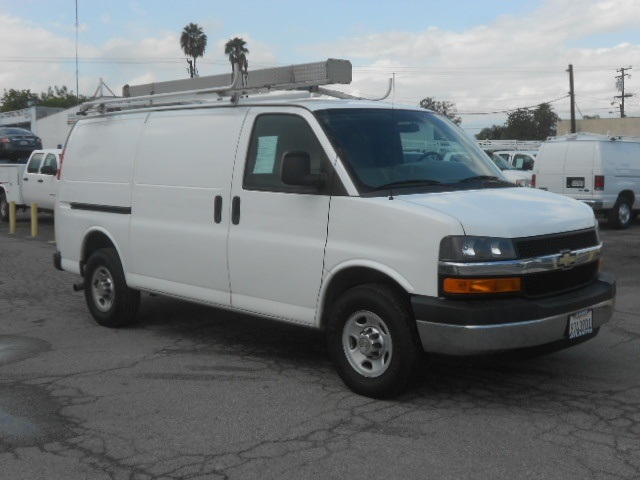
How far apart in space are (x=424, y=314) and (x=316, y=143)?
158 cm

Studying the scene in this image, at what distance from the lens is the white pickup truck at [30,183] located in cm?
2034

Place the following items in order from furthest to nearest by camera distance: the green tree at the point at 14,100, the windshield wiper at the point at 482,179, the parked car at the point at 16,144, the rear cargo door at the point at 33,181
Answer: the green tree at the point at 14,100, the parked car at the point at 16,144, the rear cargo door at the point at 33,181, the windshield wiper at the point at 482,179

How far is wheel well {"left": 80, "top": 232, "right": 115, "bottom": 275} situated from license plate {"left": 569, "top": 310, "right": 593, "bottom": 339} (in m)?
4.52

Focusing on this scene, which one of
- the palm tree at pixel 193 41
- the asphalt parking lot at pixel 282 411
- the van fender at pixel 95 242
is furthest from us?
the palm tree at pixel 193 41

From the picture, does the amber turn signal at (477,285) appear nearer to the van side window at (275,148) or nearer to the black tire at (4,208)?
the van side window at (275,148)

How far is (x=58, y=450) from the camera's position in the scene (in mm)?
4797

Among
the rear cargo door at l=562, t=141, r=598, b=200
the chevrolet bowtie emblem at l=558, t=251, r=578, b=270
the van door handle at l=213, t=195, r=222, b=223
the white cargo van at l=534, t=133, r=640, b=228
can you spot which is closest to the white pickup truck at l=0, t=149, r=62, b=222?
the white cargo van at l=534, t=133, r=640, b=228

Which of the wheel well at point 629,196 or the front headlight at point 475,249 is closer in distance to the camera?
the front headlight at point 475,249

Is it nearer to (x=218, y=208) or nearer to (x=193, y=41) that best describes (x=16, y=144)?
(x=218, y=208)

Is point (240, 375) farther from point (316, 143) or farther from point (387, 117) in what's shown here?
point (387, 117)

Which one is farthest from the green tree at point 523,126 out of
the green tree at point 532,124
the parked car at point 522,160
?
the parked car at point 522,160

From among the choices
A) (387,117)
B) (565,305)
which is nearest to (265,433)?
(565,305)

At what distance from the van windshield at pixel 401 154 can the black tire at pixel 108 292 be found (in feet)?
9.57

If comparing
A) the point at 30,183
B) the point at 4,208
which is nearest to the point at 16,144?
the point at 4,208
